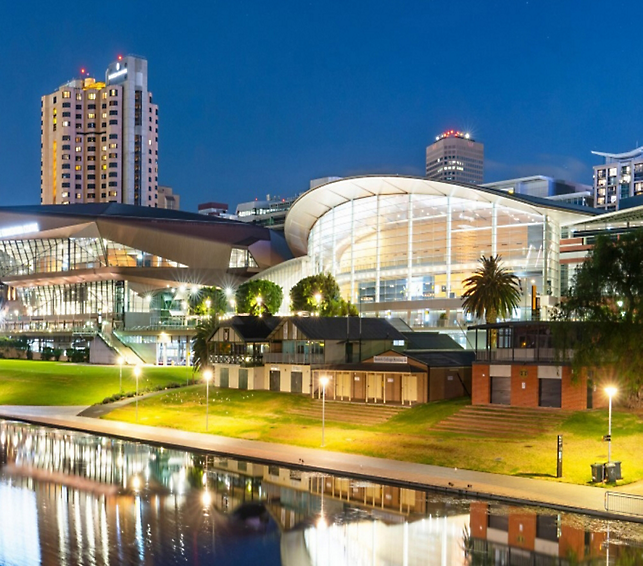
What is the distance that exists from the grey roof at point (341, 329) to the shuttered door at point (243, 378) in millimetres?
7561

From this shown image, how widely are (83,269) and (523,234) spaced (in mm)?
78537

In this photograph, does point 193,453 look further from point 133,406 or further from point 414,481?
point 133,406

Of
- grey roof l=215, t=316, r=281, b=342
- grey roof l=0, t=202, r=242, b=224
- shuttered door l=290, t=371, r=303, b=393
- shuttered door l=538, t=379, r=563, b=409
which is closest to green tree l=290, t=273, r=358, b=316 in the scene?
grey roof l=215, t=316, r=281, b=342

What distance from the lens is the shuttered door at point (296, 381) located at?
221ft

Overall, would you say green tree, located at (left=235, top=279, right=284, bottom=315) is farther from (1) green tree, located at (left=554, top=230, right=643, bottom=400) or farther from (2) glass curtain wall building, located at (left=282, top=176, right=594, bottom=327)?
(1) green tree, located at (left=554, top=230, right=643, bottom=400)

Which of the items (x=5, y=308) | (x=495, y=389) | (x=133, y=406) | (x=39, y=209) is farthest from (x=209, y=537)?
(x=5, y=308)

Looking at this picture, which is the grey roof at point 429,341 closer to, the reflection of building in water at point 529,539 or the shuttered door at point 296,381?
the shuttered door at point 296,381

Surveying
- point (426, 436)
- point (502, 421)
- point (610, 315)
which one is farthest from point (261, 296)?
point (610, 315)

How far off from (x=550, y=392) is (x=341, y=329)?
2383 centimetres

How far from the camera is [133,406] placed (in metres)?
68.7

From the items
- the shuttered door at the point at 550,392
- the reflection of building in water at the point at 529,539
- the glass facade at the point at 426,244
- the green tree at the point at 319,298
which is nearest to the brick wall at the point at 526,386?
the shuttered door at the point at 550,392

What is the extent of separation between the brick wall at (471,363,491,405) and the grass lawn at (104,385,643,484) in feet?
4.25

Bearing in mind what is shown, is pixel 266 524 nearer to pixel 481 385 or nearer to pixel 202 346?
pixel 481 385

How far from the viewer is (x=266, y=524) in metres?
30.6
